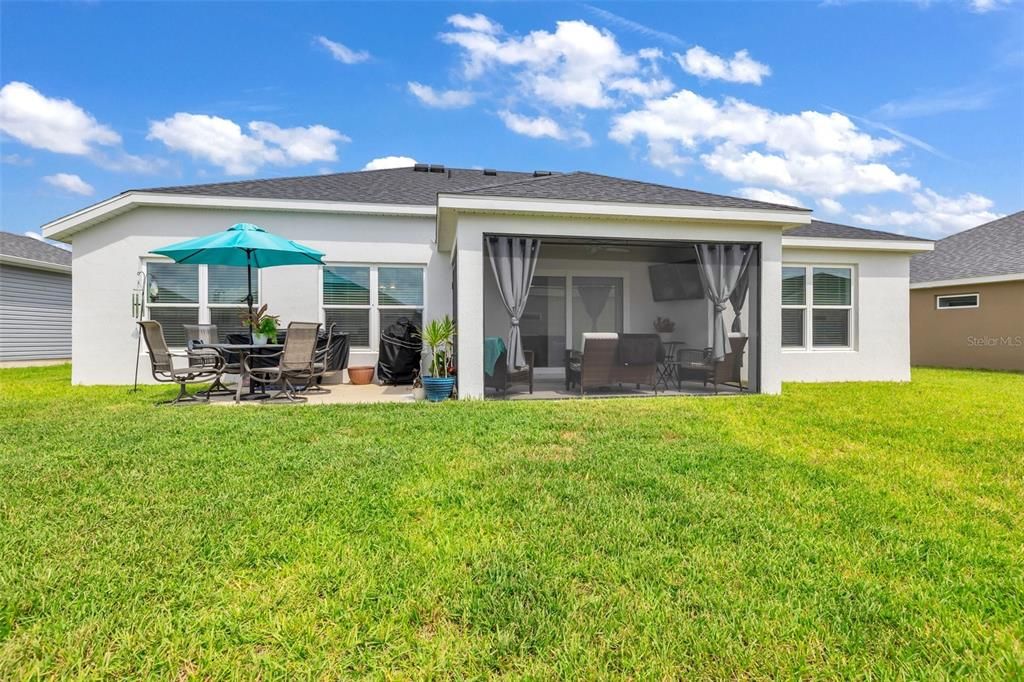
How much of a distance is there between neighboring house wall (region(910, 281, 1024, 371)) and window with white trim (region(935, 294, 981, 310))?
0.25 feet

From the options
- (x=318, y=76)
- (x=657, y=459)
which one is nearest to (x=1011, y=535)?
(x=657, y=459)

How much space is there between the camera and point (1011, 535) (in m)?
2.83

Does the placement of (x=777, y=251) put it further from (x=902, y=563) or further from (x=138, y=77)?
(x=138, y=77)

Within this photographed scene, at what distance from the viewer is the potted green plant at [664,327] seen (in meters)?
11.4

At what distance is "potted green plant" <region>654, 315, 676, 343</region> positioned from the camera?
Result: 11.4 m

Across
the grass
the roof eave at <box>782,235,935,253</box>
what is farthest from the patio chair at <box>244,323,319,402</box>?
the roof eave at <box>782,235,935,253</box>

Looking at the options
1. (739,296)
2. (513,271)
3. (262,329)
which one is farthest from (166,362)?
(739,296)

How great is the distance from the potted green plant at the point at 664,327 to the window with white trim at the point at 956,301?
9403 millimetres

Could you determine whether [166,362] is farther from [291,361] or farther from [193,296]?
[193,296]

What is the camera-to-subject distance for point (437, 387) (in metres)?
7.25

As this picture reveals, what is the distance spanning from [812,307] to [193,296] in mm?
12175

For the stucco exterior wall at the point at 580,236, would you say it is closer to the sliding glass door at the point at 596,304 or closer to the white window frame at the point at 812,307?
the white window frame at the point at 812,307

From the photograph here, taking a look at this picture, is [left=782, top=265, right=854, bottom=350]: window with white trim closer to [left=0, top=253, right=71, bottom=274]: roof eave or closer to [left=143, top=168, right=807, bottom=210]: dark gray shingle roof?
[left=143, top=168, right=807, bottom=210]: dark gray shingle roof

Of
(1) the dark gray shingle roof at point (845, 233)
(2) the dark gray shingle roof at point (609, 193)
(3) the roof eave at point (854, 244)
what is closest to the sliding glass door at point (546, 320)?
(2) the dark gray shingle roof at point (609, 193)
